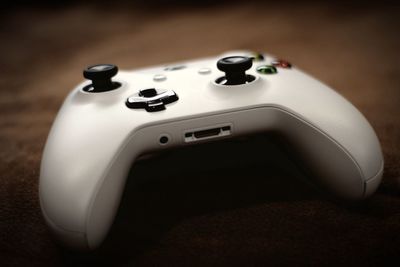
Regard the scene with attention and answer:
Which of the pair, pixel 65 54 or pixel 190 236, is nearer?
pixel 190 236

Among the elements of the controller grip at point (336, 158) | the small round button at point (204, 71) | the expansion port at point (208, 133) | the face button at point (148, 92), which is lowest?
the controller grip at point (336, 158)

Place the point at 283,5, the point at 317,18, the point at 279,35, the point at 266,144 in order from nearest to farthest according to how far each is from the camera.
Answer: the point at 266,144, the point at 279,35, the point at 317,18, the point at 283,5

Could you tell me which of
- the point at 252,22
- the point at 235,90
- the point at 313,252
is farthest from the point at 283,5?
the point at 313,252

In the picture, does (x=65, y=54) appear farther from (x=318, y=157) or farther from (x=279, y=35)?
(x=318, y=157)

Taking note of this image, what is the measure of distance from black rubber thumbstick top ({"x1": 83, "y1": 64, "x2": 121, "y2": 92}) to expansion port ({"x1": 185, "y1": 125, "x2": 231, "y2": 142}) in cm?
14

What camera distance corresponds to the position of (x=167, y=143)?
0.51 m

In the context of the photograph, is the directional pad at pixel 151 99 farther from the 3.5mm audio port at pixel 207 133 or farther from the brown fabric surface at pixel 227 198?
the brown fabric surface at pixel 227 198

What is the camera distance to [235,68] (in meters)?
0.55

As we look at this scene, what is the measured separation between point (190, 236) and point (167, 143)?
12cm

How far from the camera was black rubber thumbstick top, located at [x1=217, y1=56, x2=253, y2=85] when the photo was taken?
0.55 m

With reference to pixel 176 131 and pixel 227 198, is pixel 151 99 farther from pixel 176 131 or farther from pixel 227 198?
pixel 227 198

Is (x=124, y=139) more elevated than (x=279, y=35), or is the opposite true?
(x=124, y=139)

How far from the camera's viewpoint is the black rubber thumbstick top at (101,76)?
0.57m

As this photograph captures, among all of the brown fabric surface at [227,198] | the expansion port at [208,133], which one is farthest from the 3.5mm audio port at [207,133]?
the brown fabric surface at [227,198]
